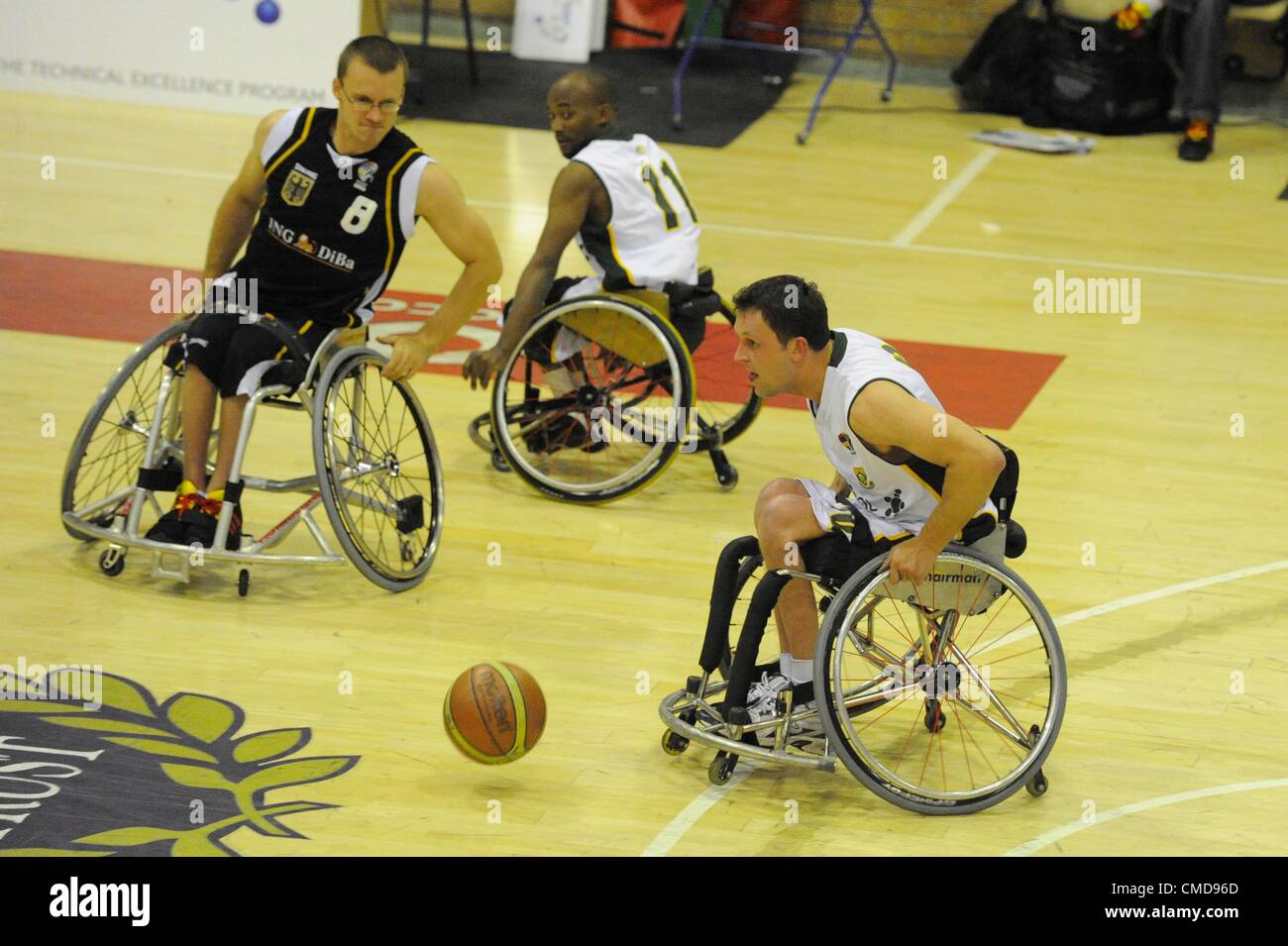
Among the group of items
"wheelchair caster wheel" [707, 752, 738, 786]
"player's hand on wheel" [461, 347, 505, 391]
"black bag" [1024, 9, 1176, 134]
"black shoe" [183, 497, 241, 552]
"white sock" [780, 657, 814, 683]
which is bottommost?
"wheelchair caster wheel" [707, 752, 738, 786]

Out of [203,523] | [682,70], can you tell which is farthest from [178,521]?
[682,70]

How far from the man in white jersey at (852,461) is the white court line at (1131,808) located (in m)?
0.51

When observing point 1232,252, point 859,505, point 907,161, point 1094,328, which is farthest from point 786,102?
point 859,505

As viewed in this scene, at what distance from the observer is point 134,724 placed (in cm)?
376

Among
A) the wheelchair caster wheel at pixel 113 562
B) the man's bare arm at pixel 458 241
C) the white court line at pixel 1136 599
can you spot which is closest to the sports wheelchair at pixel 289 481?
the wheelchair caster wheel at pixel 113 562

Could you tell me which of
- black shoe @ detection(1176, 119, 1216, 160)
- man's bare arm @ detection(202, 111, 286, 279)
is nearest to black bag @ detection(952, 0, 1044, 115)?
black shoe @ detection(1176, 119, 1216, 160)

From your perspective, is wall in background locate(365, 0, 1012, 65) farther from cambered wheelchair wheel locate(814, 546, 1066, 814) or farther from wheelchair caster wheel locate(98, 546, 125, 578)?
wheelchair caster wheel locate(98, 546, 125, 578)

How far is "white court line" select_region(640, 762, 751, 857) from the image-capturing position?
3.43m

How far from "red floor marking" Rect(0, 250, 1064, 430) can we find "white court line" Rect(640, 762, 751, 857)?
8.59 feet

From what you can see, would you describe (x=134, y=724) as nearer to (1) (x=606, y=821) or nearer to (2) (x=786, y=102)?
(1) (x=606, y=821)

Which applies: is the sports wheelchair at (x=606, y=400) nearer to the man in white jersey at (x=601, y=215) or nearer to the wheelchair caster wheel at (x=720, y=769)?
the man in white jersey at (x=601, y=215)

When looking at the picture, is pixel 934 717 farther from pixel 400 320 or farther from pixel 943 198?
pixel 943 198

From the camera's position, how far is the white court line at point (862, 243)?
7.98m

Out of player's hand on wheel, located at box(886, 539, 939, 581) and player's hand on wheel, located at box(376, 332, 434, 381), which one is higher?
player's hand on wheel, located at box(376, 332, 434, 381)
